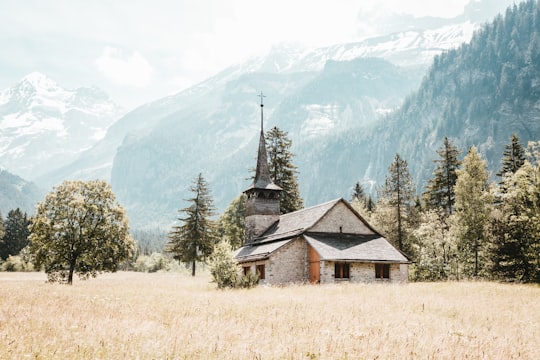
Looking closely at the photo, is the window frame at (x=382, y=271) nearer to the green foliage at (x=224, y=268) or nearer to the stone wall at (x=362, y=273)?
the stone wall at (x=362, y=273)

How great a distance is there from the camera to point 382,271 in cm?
3584

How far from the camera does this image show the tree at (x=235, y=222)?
209 feet

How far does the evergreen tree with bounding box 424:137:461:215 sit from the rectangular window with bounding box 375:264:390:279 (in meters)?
18.7

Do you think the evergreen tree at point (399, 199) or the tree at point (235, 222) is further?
the tree at point (235, 222)

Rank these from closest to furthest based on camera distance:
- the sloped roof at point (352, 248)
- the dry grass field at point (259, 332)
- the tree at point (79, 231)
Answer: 1. the dry grass field at point (259, 332)
2. the tree at point (79, 231)
3. the sloped roof at point (352, 248)

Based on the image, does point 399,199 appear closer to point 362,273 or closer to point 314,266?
point 362,273

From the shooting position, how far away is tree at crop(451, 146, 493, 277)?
4175 centimetres

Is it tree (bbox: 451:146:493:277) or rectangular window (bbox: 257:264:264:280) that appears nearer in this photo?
rectangular window (bbox: 257:264:264:280)

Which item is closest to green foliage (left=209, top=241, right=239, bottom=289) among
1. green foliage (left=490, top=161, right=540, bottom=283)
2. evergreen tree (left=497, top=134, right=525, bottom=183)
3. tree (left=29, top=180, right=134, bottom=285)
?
tree (left=29, top=180, right=134, bottom=285)

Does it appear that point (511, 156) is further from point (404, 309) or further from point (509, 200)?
point (404, 309)

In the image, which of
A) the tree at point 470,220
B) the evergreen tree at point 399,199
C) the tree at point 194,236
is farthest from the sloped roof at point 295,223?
the evergreen tree at point 399,199

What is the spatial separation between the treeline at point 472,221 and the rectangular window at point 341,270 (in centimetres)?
891

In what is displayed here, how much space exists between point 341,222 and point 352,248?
3.62 m

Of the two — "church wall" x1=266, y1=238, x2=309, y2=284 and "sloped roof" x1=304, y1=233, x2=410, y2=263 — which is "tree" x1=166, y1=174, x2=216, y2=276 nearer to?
"church wall" x1=266, y1=238, x2=309, y2=284
